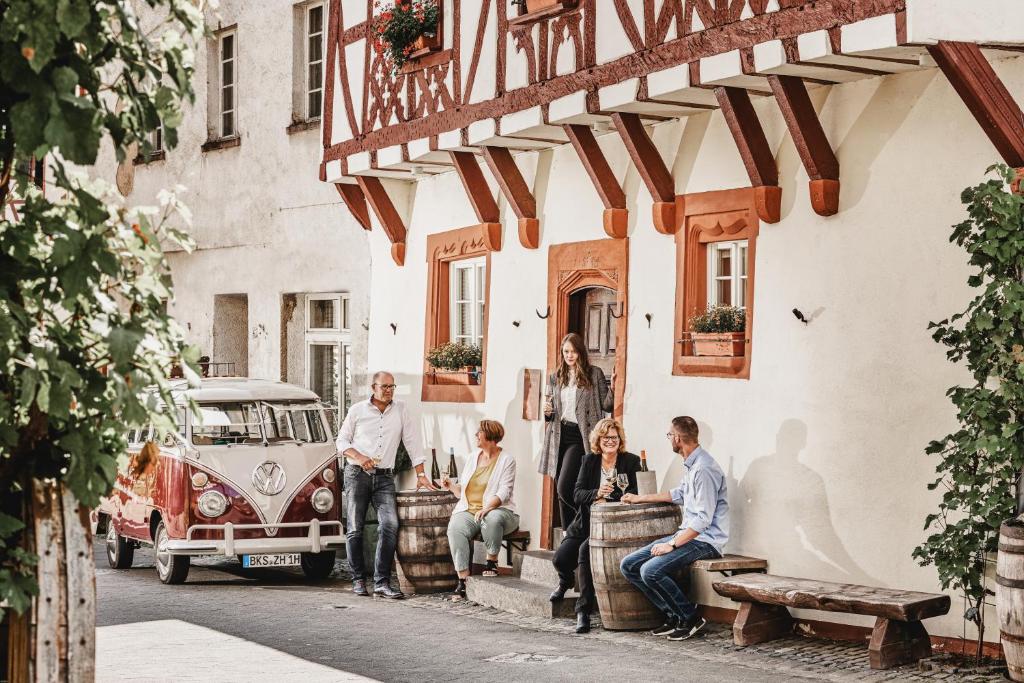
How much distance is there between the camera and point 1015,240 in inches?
363

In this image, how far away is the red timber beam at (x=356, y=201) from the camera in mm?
17391

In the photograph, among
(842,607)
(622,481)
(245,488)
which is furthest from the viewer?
(245,488)

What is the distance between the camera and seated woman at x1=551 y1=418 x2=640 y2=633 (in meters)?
11.8

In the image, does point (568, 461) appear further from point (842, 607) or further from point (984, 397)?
point (984, 397)

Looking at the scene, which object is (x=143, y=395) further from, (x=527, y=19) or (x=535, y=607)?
(x=527, y=19)

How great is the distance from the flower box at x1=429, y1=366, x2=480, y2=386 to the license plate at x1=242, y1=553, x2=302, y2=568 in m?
2.39

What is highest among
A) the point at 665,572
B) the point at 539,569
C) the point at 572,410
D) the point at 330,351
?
the point at 330,351

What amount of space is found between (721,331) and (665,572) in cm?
194

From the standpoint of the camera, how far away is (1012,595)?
28.9 feet

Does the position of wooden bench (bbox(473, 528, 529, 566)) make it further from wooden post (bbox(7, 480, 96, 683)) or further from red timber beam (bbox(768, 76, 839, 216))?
wooden post (bbox(7, 480, 96, 683))

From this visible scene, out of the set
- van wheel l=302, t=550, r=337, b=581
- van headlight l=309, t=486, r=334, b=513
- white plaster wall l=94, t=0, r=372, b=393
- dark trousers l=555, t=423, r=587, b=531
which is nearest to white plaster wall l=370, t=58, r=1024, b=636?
dark trousers l=555, t=423, r=587, b=531

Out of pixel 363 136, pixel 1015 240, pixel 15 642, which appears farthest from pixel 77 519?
pixel 363 136

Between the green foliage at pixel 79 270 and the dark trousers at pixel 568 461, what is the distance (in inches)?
296

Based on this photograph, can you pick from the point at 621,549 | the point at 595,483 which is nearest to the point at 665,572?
the point at 621,549
